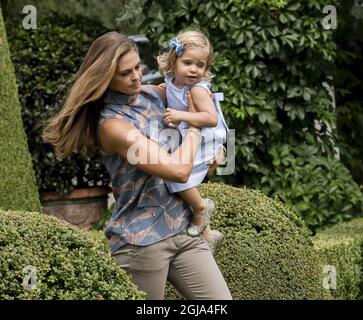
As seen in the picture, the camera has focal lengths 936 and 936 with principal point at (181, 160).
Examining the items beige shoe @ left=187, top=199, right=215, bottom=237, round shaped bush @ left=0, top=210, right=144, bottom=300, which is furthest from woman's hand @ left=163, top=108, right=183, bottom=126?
round shaped bush @ left=0, top=210, right=144, bottom=300

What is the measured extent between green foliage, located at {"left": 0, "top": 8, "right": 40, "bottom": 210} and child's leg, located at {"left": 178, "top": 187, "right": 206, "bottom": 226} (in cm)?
242

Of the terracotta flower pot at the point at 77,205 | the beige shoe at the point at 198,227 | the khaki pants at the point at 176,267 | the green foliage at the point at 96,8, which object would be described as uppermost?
the beige shoe at the point at 198,227

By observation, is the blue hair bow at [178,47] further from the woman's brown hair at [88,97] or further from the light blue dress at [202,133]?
the woman's brown hair at [88,97]

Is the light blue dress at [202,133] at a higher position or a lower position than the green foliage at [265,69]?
higher

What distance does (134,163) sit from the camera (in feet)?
11.9

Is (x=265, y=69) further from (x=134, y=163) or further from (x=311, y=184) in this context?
(x=134, y=163)

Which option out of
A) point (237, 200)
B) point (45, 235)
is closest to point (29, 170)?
point (237, 200)

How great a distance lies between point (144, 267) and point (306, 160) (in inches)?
176

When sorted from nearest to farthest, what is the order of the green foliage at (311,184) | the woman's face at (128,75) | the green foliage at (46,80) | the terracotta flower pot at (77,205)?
the woman's face at (128,75)
the green foliage at (311,184)
the green foliage at (46,80)
the terracotta flower pot at (77,205)

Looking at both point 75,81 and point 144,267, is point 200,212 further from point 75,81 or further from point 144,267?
point 75,81

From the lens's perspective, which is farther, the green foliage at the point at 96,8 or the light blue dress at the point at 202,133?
the green foliage at the point at 96,8

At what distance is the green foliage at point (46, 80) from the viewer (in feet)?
27.1

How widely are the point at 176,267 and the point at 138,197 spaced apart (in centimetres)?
33

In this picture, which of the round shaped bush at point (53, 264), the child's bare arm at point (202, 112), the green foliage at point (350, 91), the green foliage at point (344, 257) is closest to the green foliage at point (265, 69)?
the green foliage at point (344, 257)
